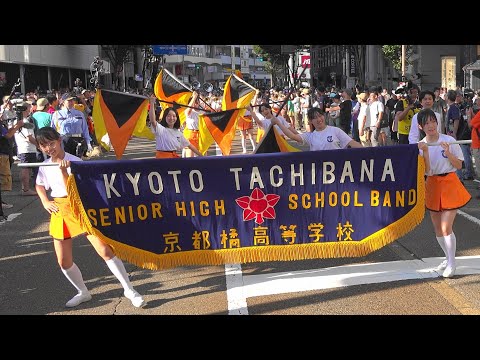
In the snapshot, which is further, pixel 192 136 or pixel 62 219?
pixel 192 136

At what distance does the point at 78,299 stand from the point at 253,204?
1.86 meters

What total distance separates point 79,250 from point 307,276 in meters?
3.11

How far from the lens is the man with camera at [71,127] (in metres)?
12.6

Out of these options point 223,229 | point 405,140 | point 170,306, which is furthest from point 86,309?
point 405,140

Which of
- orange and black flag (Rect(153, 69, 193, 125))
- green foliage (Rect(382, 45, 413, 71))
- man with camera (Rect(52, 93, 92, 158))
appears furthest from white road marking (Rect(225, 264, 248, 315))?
green foliage (Rect(382, 45, 413, 71))

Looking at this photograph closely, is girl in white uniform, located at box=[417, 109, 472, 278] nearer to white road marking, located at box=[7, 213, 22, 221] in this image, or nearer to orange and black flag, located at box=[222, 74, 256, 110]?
orange and black flag, located at box=[222, 74, 256, 110]

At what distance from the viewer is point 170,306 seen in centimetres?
570

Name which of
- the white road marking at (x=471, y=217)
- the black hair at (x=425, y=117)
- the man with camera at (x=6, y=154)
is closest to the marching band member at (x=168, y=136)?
the black hair at (x=425, y=117)

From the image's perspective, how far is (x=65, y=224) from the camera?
5.66 metres

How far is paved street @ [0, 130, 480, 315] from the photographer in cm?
549

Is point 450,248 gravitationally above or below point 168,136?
below

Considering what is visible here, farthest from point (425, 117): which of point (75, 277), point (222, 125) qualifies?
point (75, 277)

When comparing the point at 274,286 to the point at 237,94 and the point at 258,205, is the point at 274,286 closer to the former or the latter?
the point at 258,205

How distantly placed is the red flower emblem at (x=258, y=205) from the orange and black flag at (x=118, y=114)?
1816mm
